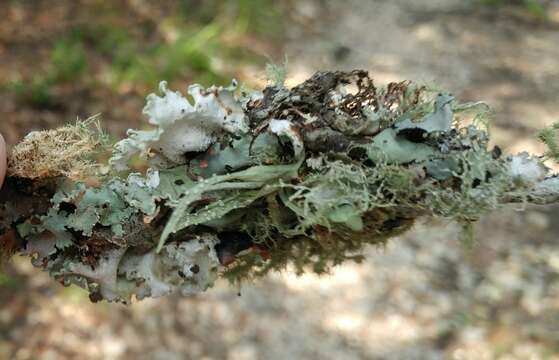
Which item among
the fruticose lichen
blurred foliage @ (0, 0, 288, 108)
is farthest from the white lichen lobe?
blurred foliage @ (0, 0, 288, 108)

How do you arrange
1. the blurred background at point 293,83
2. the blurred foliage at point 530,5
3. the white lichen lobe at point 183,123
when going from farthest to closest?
the blurred foliage at point 530,5
the blurred background at point 293,83
the white lichen lobe at point 183,123

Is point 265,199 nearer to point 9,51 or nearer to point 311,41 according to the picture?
point 9,51

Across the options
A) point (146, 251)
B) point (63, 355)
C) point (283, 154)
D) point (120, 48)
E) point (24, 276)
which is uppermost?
point (120, 48)

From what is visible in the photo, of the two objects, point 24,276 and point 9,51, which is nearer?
point 24,276

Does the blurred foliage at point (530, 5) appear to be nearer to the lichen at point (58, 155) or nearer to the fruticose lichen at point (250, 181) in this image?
the fruticose lichen at point (250, 181)

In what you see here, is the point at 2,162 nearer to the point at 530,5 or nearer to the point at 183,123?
the point at 183,123

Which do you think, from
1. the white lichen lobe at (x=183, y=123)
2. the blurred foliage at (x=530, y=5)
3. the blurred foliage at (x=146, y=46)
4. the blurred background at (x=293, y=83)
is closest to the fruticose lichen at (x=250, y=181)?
the white lichen lobe at (x=183, y=123)

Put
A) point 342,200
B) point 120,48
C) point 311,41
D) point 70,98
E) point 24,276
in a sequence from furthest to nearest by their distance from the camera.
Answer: point 311,41 → point 120,48 → point 70,98 → point 24,276 → point 342,200

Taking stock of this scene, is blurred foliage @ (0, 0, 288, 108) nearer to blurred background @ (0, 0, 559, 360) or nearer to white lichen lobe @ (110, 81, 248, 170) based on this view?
blurred background @ (0, 0, 559, 360)

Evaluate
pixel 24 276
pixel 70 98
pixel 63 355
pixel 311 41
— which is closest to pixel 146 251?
pixel 63 355
